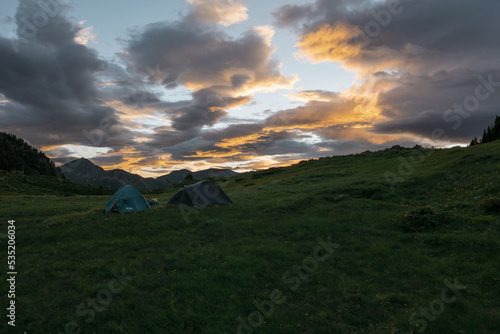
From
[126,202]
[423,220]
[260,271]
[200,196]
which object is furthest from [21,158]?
[423,220]

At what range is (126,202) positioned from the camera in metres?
25.5

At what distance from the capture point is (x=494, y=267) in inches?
396

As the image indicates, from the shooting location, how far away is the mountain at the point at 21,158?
6053 inches

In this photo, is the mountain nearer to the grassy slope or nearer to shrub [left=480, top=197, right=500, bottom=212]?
the grassy slope

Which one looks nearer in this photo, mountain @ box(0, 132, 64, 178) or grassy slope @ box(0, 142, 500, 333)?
grassy slope @ box(0, 142, 500, 333)

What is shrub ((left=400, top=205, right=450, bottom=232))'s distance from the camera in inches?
625

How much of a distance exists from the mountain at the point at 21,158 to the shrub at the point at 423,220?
640 feet

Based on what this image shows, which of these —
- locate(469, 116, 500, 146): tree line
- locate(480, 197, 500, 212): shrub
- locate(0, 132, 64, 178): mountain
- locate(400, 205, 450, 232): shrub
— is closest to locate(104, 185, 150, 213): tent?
locate(400, 205, 450, 232): shrub

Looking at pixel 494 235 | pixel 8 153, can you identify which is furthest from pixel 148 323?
pixel 8 153

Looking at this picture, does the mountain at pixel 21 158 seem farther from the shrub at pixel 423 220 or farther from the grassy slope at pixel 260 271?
the shrub at pixel 423 220

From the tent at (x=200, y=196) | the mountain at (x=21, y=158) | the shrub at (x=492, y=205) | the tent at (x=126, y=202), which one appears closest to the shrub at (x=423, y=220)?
the shrub at (x=492, y=205)

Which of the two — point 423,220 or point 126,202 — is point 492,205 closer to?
point 423,220

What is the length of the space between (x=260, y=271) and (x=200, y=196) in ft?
56.9

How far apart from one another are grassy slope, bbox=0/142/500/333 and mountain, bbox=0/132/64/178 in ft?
588
